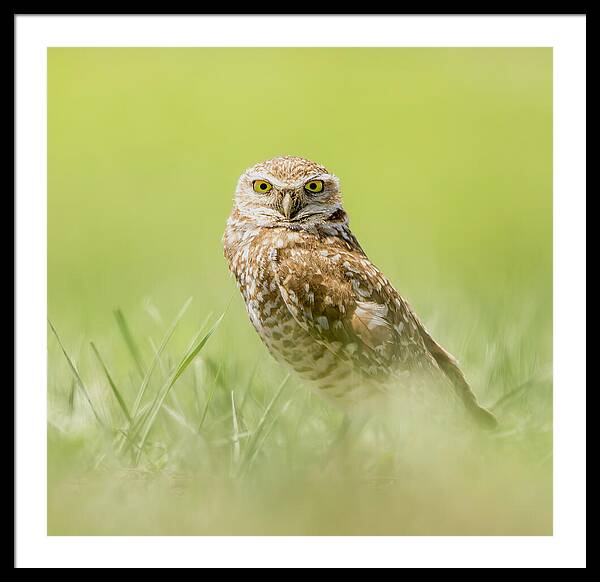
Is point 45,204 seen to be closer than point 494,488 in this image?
No

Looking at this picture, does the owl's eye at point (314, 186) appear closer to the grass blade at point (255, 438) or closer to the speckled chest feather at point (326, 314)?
the speckled chest feather at point (326, 314)

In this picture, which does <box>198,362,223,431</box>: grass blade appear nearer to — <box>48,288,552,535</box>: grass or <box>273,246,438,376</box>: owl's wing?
<box>48,288,552,535</box>: grass

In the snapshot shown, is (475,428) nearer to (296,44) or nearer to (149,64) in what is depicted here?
(296,44)

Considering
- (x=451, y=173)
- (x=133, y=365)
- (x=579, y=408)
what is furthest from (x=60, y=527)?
(x=451, y=173)

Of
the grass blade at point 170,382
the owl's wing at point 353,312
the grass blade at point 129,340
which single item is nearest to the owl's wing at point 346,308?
the owl's wing at point 353,312

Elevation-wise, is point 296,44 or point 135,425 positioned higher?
point 296,44
